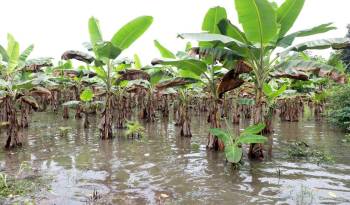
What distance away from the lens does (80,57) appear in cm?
927

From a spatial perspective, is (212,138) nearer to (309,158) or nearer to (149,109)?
(309,158)

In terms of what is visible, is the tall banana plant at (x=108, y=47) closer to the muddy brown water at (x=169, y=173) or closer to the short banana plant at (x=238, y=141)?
the muddy brown water at (x=169, y=173)

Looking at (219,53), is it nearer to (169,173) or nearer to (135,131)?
(169,173)

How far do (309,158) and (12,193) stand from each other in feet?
19.5

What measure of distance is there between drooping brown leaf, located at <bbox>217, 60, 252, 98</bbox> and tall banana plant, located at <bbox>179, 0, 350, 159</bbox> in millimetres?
50

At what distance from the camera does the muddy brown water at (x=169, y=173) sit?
513 cm

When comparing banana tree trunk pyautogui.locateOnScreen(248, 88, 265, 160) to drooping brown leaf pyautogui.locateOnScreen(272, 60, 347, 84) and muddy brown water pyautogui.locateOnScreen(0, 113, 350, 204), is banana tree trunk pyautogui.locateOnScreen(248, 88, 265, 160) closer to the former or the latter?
muddy brown water pyautogui.locateOnScreen(0, 113, 350, 204)

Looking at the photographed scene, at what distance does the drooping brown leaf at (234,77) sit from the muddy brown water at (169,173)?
1566mm

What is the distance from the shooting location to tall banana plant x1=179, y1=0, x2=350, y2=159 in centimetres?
646

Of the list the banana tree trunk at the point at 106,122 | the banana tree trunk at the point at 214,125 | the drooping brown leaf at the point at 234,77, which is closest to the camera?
the drooping brown leaf at the point at 234,77

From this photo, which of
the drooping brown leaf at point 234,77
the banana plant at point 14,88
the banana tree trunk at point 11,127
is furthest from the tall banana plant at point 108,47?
the drooping brown leaf at point 234,77

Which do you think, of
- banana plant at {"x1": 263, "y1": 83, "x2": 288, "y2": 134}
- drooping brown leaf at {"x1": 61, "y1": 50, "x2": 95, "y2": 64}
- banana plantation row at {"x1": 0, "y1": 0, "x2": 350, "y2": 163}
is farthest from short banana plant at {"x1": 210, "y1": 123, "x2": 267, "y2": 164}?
drooping brown leaf at {"x1": 61, "y1": 50, "x2": 95, "y2": 64}

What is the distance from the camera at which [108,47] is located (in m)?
8.59

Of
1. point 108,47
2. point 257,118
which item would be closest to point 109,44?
point 108,47
